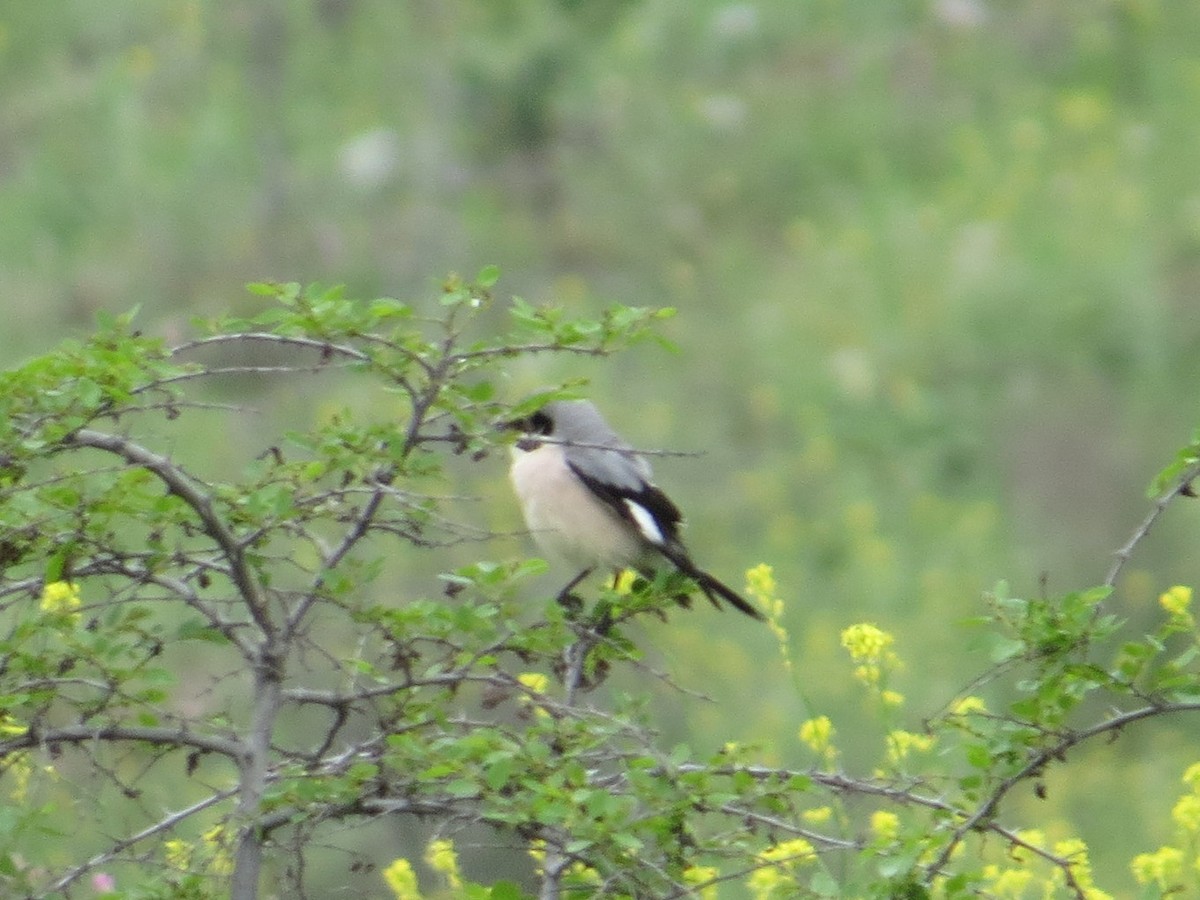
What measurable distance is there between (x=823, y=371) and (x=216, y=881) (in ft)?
20.4

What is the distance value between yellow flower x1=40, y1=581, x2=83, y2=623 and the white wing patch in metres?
1.93

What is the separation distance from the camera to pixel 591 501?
14.9ft

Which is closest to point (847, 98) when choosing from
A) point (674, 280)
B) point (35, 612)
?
point (674, 280)

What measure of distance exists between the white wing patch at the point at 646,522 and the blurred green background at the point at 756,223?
1900 mm

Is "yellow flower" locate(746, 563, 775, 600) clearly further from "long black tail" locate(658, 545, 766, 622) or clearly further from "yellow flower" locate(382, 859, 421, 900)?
"yellow flower" locate(382, 859, 421, 900)

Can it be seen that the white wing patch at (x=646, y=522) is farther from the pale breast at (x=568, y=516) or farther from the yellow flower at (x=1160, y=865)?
the yellow flower at (x=1160, y=865)

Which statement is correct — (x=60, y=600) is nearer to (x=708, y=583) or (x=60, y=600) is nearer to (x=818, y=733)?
(x=818, y=733)

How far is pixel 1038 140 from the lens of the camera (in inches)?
381

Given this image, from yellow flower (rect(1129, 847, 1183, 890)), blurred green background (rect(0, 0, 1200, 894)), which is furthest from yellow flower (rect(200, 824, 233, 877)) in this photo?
blurred green background (rect(0, 0, 1200, 894))

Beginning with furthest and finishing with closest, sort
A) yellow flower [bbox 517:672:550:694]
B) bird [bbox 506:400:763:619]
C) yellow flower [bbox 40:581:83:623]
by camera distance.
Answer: bird [bbox 506:400:763:619] → yellow flower [bbox 517:672:550:694] → yellow flower [bbox 40:581:83:623]

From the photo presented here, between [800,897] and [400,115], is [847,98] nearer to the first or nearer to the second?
[400,115]

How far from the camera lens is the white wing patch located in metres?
4.34

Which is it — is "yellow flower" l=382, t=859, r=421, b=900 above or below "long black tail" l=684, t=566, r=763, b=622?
below

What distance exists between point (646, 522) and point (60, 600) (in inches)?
82.0
